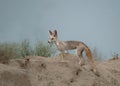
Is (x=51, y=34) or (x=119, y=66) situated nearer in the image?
(x=51, y=34)

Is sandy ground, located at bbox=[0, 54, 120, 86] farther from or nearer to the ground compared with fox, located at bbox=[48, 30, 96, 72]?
nearer to the ground

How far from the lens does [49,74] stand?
66.9 feet

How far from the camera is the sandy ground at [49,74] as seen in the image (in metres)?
18.5

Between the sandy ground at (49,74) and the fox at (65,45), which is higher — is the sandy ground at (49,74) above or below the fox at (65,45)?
below

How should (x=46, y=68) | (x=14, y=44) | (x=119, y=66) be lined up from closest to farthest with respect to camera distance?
(x=46, y=68) → (x=119, y=66) → (x=14, y=44)

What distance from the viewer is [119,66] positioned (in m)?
26.2

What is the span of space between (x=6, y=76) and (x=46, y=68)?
3.00 metres

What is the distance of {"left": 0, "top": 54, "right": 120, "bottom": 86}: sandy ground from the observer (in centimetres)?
1850

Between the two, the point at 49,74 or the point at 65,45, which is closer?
the point at 49,74

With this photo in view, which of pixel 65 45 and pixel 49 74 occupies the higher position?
pixel 65 45

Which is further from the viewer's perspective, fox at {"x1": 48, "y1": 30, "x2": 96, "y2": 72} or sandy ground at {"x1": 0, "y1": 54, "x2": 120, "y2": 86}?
fox at {"x1": 48, "y1": 30, "x2": 96, "y2": 72}

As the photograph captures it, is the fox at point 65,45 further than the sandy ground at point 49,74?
Yes

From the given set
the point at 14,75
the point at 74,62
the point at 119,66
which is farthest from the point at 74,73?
the point at 119,66

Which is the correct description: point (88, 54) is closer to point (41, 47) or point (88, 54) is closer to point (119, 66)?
point (119, 66)
